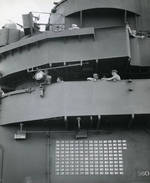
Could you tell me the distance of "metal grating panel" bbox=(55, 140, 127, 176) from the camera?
1120 cm

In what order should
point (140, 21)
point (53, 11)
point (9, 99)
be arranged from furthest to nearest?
point (53, 11), point (140, 21), point (9, 99)

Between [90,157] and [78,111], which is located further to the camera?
[90,157]

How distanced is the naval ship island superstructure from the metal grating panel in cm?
3

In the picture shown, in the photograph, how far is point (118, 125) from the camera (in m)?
11.7

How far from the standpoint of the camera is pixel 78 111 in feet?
36.1

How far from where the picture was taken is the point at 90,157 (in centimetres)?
1134

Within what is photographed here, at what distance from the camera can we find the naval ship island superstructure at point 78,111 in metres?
11.1

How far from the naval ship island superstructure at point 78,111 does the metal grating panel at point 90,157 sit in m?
0.03

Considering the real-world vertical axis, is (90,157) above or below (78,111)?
below

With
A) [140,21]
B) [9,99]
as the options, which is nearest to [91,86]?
[9,99]

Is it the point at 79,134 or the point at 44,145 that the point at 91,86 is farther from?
the point at 44,145

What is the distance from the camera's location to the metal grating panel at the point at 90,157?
11195mm

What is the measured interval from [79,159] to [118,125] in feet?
5.68

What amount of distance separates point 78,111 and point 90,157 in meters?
1.60
